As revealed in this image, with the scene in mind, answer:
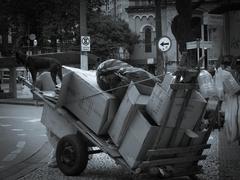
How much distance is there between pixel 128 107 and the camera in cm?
730

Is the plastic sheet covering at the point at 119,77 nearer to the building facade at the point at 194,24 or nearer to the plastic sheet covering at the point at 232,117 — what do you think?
the plastic sheet covering at the point at 232,117

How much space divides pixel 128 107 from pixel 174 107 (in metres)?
0.62

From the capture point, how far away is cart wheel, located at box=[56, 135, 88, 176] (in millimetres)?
8016

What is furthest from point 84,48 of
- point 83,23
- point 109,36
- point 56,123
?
point 109,36

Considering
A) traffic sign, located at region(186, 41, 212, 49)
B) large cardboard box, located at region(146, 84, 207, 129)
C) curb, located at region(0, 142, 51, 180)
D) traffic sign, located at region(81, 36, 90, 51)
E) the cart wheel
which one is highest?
traffic sign, located at region(81, 36, 90, 51)

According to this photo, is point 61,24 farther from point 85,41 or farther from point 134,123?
point 134,123

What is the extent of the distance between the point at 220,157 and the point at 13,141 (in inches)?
233

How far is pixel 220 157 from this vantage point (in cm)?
983

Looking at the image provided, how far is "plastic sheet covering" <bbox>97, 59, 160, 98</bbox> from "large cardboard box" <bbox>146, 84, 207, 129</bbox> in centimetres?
48

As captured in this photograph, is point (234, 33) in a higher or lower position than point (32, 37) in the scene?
lower

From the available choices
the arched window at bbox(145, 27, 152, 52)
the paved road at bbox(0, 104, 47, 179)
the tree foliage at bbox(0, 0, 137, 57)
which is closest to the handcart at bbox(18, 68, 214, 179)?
the paved road at bbox(0, 104, 47, 179)

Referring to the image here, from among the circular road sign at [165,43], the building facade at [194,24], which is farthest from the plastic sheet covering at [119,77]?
the circular road sign at [165,43]

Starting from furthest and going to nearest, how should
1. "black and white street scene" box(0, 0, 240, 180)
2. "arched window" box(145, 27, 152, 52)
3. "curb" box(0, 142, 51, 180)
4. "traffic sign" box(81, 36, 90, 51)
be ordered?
"arched window" box(145, 27, 152, 52)
"traffic sign" box(81, 36, 90, 51)
"curb" box(0, 142, 51, 180)
"black and white street scene" box(0, 0, 240, 180)

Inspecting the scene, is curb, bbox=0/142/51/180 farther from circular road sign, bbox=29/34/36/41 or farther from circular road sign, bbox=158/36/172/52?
circular road sign, bbox=29/34/36/41
